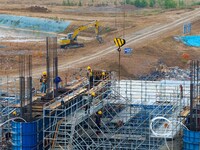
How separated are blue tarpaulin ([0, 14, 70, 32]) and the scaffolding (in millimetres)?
36371

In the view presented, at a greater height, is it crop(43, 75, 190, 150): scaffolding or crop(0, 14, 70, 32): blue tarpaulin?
crop(0, 14, 70, 32): blue tarpaulin

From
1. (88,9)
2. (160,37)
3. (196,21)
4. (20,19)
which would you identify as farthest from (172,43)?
(88,9)

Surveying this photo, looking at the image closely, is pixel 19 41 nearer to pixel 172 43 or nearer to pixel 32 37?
pixel 32 37

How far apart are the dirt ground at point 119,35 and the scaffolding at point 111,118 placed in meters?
16.3

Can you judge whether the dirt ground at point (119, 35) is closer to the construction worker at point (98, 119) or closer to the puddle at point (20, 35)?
the puddle at point (20, 35)

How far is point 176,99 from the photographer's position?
25484 millimetres

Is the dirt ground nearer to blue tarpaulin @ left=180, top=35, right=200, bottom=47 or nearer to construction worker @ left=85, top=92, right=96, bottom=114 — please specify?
blue tarpaulin @ left=180, top=35, right=200, bottom=47

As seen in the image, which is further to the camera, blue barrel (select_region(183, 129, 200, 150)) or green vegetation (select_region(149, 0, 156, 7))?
green vegetation (select_region(149, 0, 156, 7))

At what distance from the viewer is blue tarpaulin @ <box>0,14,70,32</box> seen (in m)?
63.9

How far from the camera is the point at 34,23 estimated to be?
6612 cm

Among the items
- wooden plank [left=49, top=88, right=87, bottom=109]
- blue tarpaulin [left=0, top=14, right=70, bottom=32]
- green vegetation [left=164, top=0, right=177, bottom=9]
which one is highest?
green vegetation [left=164, top=0, right=177, bottom=9]

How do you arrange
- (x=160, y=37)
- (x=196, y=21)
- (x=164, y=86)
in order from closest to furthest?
(x=164, y=86) < (x=160, y=37) < (x=196, y=21)

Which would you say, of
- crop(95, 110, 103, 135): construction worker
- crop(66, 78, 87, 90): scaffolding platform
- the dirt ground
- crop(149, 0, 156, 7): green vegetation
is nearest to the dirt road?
the dirt ground

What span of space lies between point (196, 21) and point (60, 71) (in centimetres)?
2376
